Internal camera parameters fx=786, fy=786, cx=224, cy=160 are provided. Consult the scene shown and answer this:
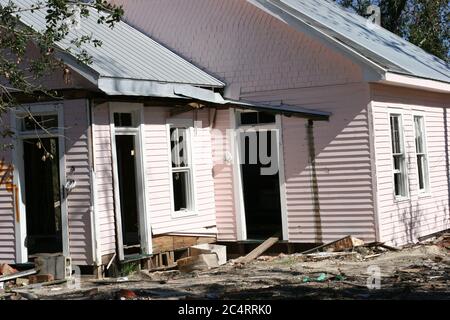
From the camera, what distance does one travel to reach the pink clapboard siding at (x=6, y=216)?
13852mm

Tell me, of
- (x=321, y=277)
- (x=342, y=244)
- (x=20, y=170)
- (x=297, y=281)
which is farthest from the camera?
(x=342, y=244)

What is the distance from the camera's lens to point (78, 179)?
43.4 ft

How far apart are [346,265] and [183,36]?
A: 6513mm

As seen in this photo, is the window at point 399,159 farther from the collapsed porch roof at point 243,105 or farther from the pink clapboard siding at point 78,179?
the pink clapboard siding at point 78,179

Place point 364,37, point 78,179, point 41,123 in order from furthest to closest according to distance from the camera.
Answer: point 364,37 → point 41,123 → point 78,179

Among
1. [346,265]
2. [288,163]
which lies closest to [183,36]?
[288,163]

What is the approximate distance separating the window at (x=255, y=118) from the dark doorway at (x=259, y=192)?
24 cm

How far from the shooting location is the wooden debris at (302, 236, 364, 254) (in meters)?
14.7

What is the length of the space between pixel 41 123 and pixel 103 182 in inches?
62.4

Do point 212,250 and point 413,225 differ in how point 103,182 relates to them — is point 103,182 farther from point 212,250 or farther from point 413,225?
point 413,225

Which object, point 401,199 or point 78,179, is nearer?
point 78,179

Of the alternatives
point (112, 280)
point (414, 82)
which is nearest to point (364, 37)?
point (414, 82)
